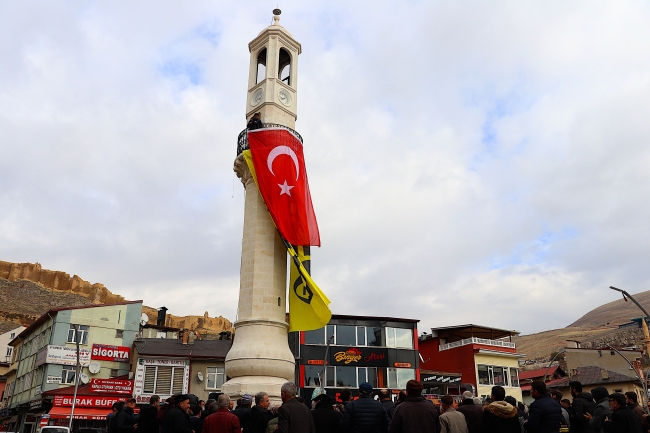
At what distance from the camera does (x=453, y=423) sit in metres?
7.88

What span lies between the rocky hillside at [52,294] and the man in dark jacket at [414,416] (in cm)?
10047

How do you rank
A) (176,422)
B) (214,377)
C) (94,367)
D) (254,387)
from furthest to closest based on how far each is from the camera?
(94,367) → (214,377) → (254,387) → (176,422)

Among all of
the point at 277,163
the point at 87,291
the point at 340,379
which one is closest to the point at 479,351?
the point at 340,379

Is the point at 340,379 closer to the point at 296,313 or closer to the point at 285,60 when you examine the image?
the point at 296,313

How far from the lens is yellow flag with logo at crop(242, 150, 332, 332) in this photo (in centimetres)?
2017

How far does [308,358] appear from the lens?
1494 inches

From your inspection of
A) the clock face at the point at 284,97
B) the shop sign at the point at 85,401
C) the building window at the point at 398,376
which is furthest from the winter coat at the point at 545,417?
the building window at the point at 398,376

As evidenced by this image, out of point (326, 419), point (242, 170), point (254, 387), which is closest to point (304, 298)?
point (254, 387)

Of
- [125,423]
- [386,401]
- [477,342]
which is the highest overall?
[477,342]

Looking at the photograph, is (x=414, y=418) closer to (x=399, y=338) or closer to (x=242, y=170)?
(x=242, y=170)

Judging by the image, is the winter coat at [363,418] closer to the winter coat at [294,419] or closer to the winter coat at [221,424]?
the winter coat at [294,419]

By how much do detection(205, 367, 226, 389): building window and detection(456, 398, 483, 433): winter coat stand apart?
1170 inches

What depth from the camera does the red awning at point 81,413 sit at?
3250cm

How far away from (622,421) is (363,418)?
392 centimetres
